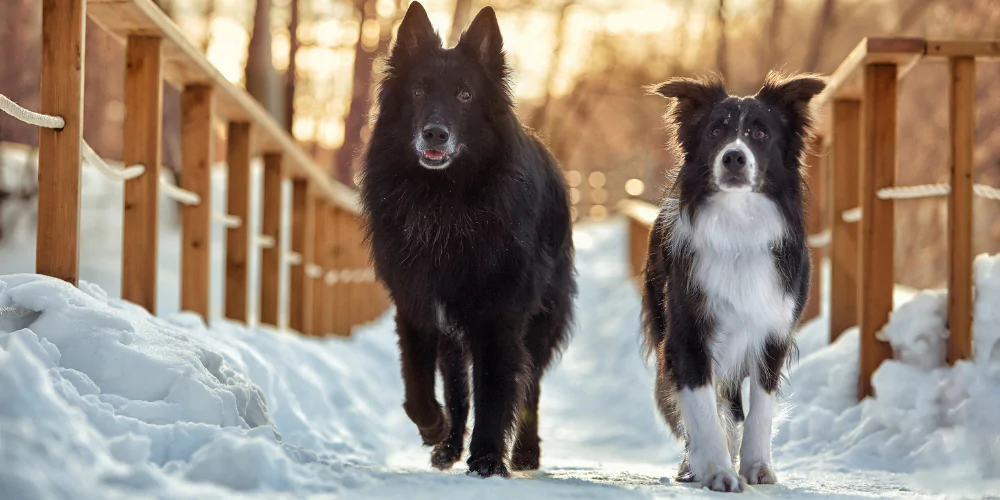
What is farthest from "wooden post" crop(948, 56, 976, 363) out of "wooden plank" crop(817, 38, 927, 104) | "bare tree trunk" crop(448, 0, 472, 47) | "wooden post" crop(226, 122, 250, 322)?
"bare tree trunk" crop(448, 0, 472, 47)

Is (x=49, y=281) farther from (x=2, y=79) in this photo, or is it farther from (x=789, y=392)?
(x=2, y=79)

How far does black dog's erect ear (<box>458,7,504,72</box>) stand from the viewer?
396cm

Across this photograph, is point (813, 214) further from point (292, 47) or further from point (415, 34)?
point (292, 47)

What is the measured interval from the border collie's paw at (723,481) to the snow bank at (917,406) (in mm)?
990

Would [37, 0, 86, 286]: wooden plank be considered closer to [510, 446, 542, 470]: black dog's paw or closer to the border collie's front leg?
[510, 446, 542, 470]: black dog's paw

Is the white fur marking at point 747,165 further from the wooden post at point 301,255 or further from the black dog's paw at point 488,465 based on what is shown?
the wooden post at point 301,255

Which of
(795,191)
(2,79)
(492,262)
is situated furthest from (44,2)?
(2,79)

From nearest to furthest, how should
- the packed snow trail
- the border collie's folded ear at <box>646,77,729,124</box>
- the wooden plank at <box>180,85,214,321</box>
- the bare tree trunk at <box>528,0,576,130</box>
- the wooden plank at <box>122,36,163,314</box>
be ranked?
the packed snow trail, the border collie's folded ear at <box>646,77,729,124</box>, the wooden plank at <box>122,36,163,314</box>, the wooden plank at <box>180,85,214,321</box>, the bare tree trunk at <box>528,0,576,130</box>

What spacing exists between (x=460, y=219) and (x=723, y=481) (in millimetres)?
1355

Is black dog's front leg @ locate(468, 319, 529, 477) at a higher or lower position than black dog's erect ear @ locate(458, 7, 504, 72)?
lower

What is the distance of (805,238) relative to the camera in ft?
12.9

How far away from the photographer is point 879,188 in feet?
17.3

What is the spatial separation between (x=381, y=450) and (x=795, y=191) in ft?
8.77

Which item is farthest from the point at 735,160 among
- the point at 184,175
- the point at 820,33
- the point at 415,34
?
the point at 820,33
